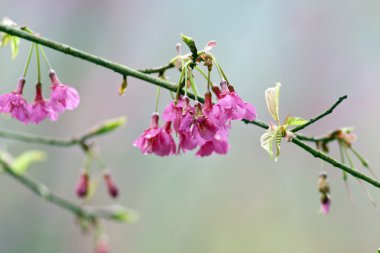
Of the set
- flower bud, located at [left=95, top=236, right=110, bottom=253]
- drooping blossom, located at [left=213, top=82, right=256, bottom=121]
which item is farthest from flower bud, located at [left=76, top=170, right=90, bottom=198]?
drooping blossom, located at [left=213, top=82, right=256, bottom=121]

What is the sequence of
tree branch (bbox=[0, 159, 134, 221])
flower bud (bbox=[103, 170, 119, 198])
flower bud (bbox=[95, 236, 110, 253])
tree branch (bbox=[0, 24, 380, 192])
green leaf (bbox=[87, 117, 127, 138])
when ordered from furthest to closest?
1. flower bud (bbox=[95, 236, 110, 253])
2. flower bud (bbox=[103, 170, 119, 198])
3. tree branch (bbox=[0, 159, 134, 221])
4. green leaf (bbox=[87, 117, 127, 138])
5. tree branch (bbox=[0, 24, 380, 192])

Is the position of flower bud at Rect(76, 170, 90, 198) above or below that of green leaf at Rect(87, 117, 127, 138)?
below

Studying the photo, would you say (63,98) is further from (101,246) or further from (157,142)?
(101,246)

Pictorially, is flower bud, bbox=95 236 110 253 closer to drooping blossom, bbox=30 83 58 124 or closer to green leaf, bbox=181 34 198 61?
drooping blossom, bbox=30 83 58 124

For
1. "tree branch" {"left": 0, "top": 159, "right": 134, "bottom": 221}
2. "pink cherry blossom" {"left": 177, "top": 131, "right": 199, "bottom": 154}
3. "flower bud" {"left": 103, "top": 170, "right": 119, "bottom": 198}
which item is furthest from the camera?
"flower bud" {"left": 103, "top": 170, "right": 119, "bottom": 198}

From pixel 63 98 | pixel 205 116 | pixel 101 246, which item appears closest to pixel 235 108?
pixel 205 116

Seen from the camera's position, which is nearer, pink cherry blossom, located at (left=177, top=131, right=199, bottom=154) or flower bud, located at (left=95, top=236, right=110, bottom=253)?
pink cherry blossom, located at (left=177, top=131, right=199, bottom=154)

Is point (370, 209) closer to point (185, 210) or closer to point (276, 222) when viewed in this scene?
point (276, 222)

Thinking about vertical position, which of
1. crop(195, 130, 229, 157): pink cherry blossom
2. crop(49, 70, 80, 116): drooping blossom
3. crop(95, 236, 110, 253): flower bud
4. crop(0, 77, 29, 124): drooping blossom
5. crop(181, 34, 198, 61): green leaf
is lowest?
crop(95, 236, 110, 253): flower bud

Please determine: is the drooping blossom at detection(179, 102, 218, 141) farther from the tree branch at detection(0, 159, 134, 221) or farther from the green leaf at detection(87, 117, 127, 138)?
the tree branch at detection(0, 159, 134, 221)
